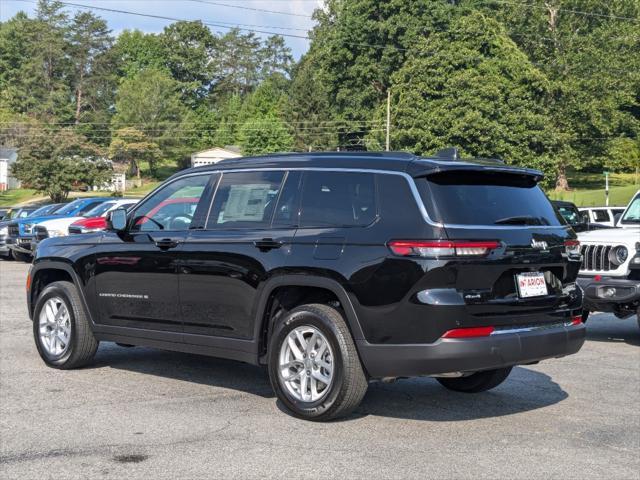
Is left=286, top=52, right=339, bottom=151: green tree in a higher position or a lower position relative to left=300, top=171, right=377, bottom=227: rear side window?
higher

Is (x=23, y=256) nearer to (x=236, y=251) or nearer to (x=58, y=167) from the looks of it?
(x=236, y=251)

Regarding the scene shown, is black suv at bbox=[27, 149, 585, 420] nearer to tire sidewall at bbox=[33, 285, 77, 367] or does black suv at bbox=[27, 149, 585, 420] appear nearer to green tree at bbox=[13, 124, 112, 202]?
tire sidewall at bbox=[33, 285, 77, 367]

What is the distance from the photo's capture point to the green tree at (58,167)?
68000mm

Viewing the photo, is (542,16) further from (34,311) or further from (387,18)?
(34,311)

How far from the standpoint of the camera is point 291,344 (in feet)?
21.7

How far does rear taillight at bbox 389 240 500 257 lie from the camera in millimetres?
5934

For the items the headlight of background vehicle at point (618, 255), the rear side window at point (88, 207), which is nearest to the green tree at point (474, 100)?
the rear side window at point (88, 207)

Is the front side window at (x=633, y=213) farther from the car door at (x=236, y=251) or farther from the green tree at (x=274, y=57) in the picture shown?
the green tree at (x=274, y=57)

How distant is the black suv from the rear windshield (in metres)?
0.01

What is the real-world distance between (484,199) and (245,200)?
1976 millimetres

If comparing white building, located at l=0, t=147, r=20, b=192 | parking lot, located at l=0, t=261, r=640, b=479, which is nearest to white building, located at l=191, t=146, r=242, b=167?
white building, located at l=0, t=147, r=20, b=192

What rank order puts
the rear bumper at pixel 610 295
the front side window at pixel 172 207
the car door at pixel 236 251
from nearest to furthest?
the car door at pixel 236 251, the front side window at pixel 172 207, the rear bumper at pixel 610 295

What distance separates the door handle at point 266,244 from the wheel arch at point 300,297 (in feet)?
0.81

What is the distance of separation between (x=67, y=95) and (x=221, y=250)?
121 metres
